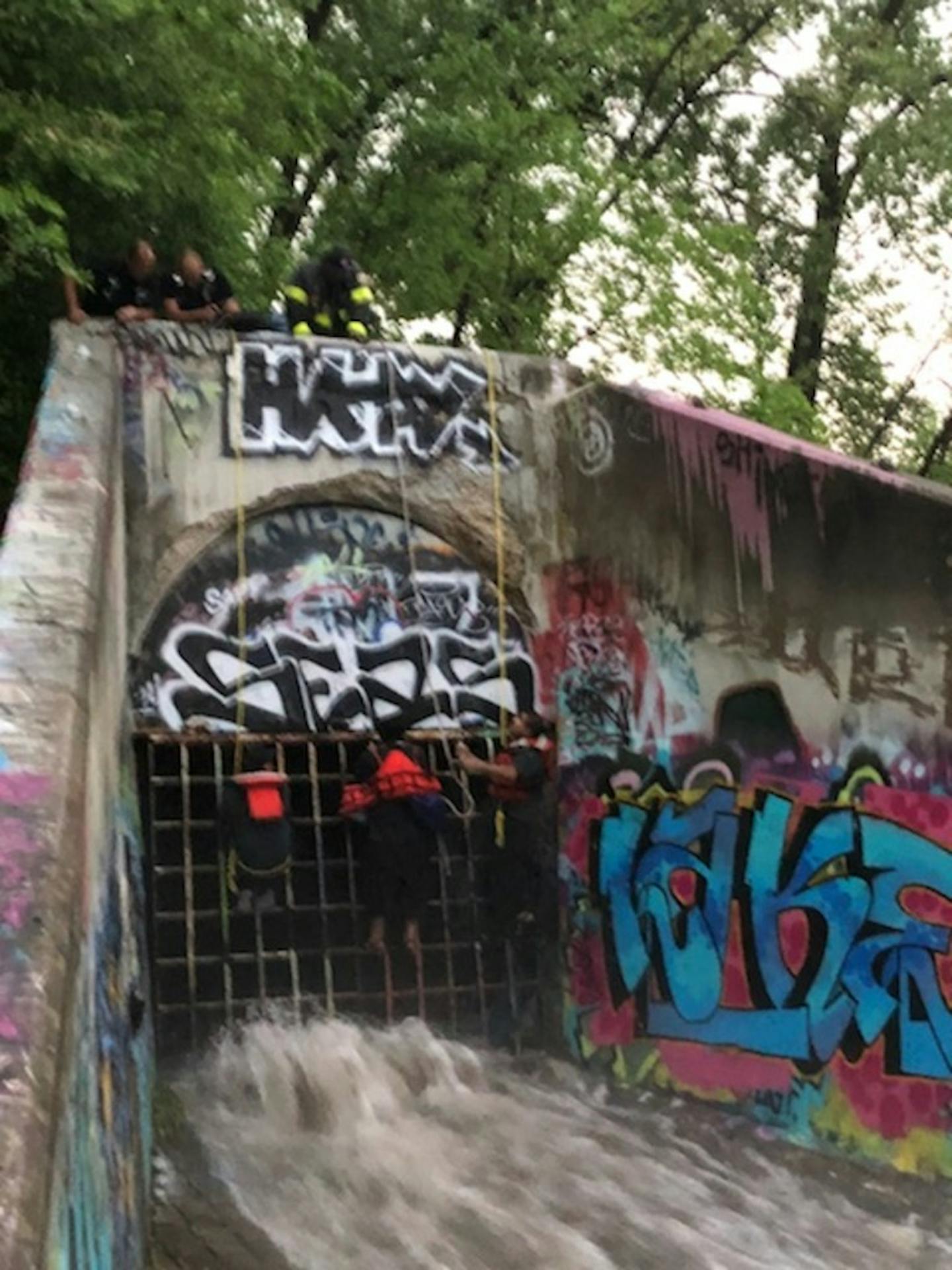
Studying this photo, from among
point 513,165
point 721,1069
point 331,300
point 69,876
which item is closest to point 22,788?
point 69,876

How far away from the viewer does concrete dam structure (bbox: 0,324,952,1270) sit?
5.89 meters

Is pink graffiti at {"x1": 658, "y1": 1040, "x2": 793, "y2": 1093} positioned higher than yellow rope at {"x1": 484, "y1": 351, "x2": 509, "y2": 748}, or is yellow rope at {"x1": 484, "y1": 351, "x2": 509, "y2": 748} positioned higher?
yellow rope at {"x1": 484, "y1": 351, "x2": 509, "y2": 748}

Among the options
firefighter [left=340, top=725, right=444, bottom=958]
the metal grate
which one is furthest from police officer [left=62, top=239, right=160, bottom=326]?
firefighter [left=340, top=725, right=444, bottom=958]

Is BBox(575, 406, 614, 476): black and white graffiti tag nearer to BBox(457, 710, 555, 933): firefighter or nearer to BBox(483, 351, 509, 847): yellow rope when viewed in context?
BBox(483, 351, 509, 847): yellow rope

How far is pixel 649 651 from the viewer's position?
709 cm

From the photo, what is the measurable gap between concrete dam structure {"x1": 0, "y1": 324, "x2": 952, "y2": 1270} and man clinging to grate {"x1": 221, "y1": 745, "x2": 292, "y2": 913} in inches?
4.1

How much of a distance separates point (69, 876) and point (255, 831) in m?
4.14

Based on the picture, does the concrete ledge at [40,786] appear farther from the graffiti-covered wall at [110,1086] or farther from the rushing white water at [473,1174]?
the rushing white water at [473,1174]

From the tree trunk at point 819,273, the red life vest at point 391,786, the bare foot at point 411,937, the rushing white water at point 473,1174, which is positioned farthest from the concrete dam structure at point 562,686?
the tree trunk at point 819,273

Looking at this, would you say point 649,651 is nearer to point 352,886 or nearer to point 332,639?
point 332,639

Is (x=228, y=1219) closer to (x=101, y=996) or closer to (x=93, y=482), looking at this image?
(x=101, y=996)

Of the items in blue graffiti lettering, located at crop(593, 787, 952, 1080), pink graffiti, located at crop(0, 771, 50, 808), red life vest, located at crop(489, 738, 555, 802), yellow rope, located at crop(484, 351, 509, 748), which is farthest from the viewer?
yellow rope, located at crop(484, 351, 509, 748)

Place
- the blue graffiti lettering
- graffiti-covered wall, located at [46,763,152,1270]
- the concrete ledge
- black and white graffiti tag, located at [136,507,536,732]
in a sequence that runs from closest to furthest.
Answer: the concrete ledge → graffiti-covered wall, located at [46,763,152,1270] → the blue graffiti lettering → black and white graffiti tag, located at [136,507,536,732]

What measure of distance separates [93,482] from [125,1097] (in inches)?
87.2
